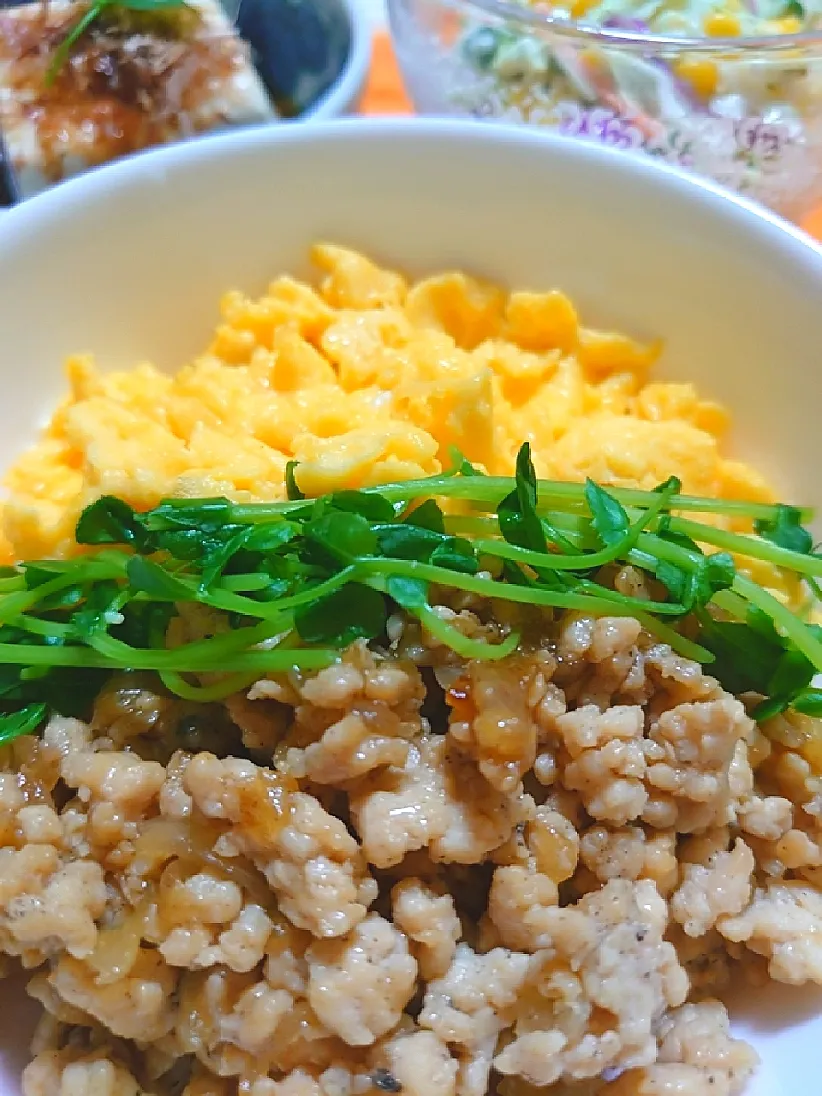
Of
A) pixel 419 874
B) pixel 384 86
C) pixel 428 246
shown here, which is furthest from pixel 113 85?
pixel 419 874

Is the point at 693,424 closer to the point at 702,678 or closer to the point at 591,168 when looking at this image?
the point at 591,168

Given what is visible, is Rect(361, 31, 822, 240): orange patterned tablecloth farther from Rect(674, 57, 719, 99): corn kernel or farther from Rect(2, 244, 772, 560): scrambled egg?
Rect(2, 244, 772, 560): scrambled egg

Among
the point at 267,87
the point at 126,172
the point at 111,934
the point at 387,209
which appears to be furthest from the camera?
the point at 267,87

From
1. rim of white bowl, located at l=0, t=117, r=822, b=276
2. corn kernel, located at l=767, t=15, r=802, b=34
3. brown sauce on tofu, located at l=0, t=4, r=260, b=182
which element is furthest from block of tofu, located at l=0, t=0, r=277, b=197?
corn kernel, located at l=767, t=15, r=802, b=34

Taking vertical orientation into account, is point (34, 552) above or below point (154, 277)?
below

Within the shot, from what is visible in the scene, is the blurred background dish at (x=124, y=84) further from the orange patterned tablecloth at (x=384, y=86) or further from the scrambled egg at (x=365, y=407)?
the scrambled egg at (x=365, y=407)

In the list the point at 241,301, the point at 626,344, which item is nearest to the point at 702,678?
the point at 626,344
